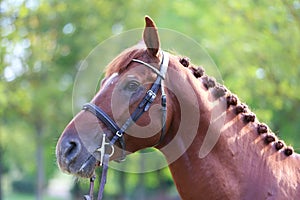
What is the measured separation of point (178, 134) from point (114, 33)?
32.2 feet

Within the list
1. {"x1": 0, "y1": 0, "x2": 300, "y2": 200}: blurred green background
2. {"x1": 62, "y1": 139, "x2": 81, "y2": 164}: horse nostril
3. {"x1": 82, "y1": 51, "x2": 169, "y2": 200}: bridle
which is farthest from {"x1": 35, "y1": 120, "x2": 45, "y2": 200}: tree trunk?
{"x1": 62, "y1": 139, "x2": 81, "y2": 164}: horse nostril

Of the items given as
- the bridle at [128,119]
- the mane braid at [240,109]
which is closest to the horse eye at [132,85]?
the bridle at [128,119]

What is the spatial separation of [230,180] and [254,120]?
57 cm

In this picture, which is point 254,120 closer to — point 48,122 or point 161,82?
point 161,82

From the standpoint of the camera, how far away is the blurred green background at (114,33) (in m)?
10.4

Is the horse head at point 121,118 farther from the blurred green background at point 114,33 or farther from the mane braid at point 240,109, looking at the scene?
the blurred green background at point 114,33

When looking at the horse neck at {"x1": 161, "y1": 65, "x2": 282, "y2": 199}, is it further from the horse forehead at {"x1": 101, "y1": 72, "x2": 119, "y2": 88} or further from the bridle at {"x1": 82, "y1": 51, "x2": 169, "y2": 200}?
the horse forehead at {"x1": 101, "y1": 72, "x2": 119, "y2": 88}

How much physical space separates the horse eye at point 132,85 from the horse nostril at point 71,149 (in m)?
0.56

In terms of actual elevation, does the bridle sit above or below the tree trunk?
below

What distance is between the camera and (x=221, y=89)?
Answer: 4.05m

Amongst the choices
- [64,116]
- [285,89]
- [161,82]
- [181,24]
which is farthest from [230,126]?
[181,24]

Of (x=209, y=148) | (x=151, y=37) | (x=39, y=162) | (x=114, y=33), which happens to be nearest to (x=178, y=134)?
(x=209, y=148)

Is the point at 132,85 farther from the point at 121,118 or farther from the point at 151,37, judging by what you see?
the point at 151,37

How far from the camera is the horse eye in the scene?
12.7ft
